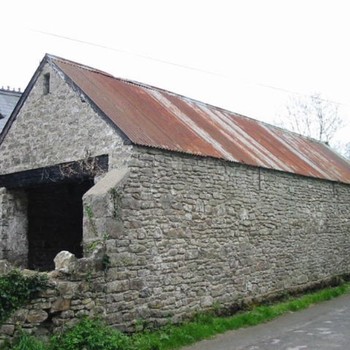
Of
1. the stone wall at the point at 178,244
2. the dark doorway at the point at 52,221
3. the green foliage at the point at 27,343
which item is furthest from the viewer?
the dark doorway at the point at 52,221

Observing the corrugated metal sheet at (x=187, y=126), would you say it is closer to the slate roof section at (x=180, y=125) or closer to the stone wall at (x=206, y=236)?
the slate roof section at (x=180, y=125)

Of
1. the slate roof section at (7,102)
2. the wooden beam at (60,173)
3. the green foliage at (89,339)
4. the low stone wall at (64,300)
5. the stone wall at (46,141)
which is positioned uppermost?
the slate roof section at (7,102)

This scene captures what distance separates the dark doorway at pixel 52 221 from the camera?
1168 cm

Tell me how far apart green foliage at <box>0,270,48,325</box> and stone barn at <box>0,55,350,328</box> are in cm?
36

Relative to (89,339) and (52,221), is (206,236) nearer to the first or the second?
(89,339)

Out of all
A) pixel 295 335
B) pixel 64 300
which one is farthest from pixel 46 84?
pixel 295 335

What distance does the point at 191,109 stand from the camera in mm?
12797

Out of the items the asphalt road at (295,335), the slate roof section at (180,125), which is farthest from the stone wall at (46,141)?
the asphalt road at (295,335)

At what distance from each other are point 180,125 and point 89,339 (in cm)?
540

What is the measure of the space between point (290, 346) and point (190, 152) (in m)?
3.99

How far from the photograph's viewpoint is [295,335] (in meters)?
8.74

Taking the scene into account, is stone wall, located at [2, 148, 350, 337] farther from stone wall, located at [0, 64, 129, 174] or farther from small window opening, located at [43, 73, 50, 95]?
small window opening, located at [43, 73, 50, 95]

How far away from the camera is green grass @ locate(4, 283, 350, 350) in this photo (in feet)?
22.7

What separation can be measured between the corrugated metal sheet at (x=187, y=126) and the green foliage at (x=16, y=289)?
296 centimetres
